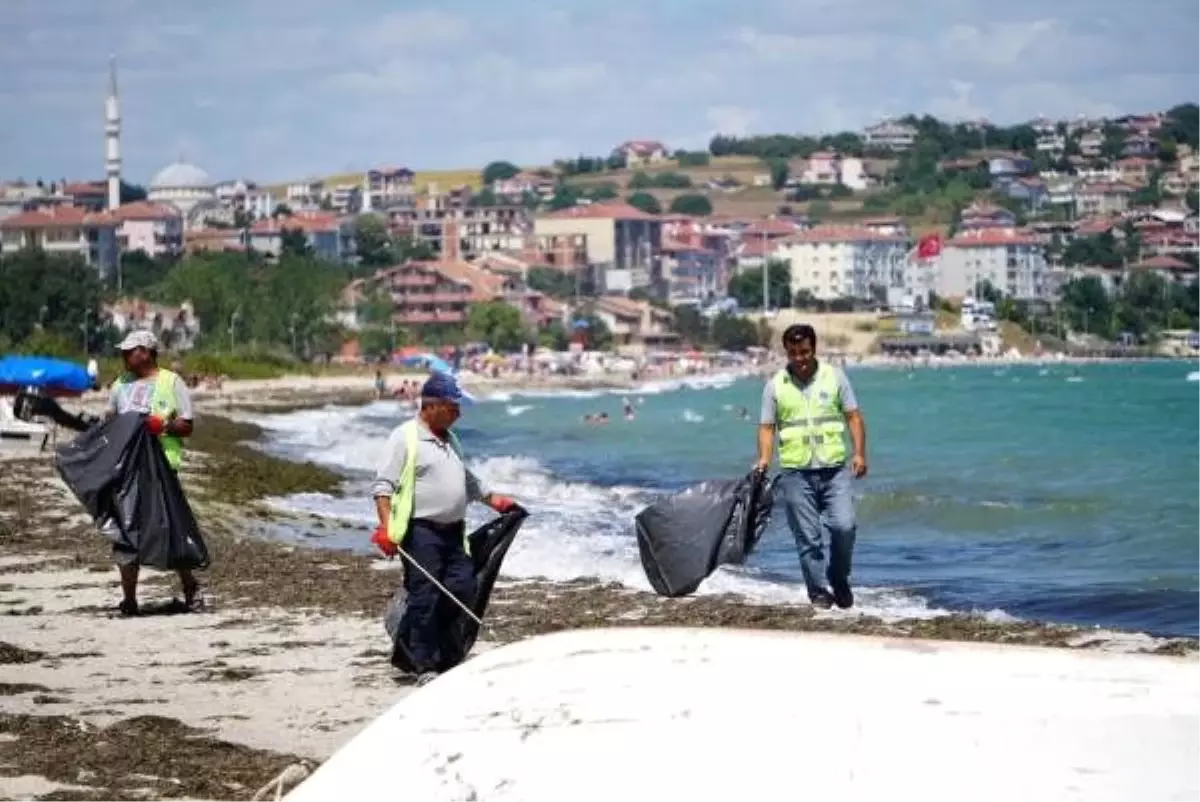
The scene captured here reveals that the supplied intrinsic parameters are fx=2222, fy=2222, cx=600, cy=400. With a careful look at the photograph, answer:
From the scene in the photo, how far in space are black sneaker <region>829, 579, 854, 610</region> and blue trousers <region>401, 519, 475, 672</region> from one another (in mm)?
2714

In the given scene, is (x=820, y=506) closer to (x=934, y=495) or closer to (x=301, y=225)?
(x=934, y=495)

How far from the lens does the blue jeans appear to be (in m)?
10.6

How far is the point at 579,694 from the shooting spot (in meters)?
4.37

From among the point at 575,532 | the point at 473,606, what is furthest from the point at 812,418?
the point at 575,532

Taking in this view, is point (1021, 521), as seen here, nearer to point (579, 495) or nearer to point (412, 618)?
point (579, 495)

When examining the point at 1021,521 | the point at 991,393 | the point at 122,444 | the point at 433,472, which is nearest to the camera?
the point at 433,472

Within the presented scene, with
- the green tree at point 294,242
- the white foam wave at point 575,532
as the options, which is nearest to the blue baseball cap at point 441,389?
the white foam wave at point 575,532

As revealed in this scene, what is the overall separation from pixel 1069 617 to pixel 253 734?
24.9ft

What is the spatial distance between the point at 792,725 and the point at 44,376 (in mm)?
29197

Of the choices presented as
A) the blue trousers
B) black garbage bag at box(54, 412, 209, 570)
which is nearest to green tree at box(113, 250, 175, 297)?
black garbage bag at box(54, 412, 209, 570)

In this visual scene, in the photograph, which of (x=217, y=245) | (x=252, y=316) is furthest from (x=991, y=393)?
(x=217, y=245)

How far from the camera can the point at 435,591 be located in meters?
8.81

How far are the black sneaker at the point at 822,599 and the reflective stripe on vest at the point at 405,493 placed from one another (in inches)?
119

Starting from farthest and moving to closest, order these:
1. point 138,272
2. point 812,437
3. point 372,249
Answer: point 372,249
point 138,272
point 812,437
